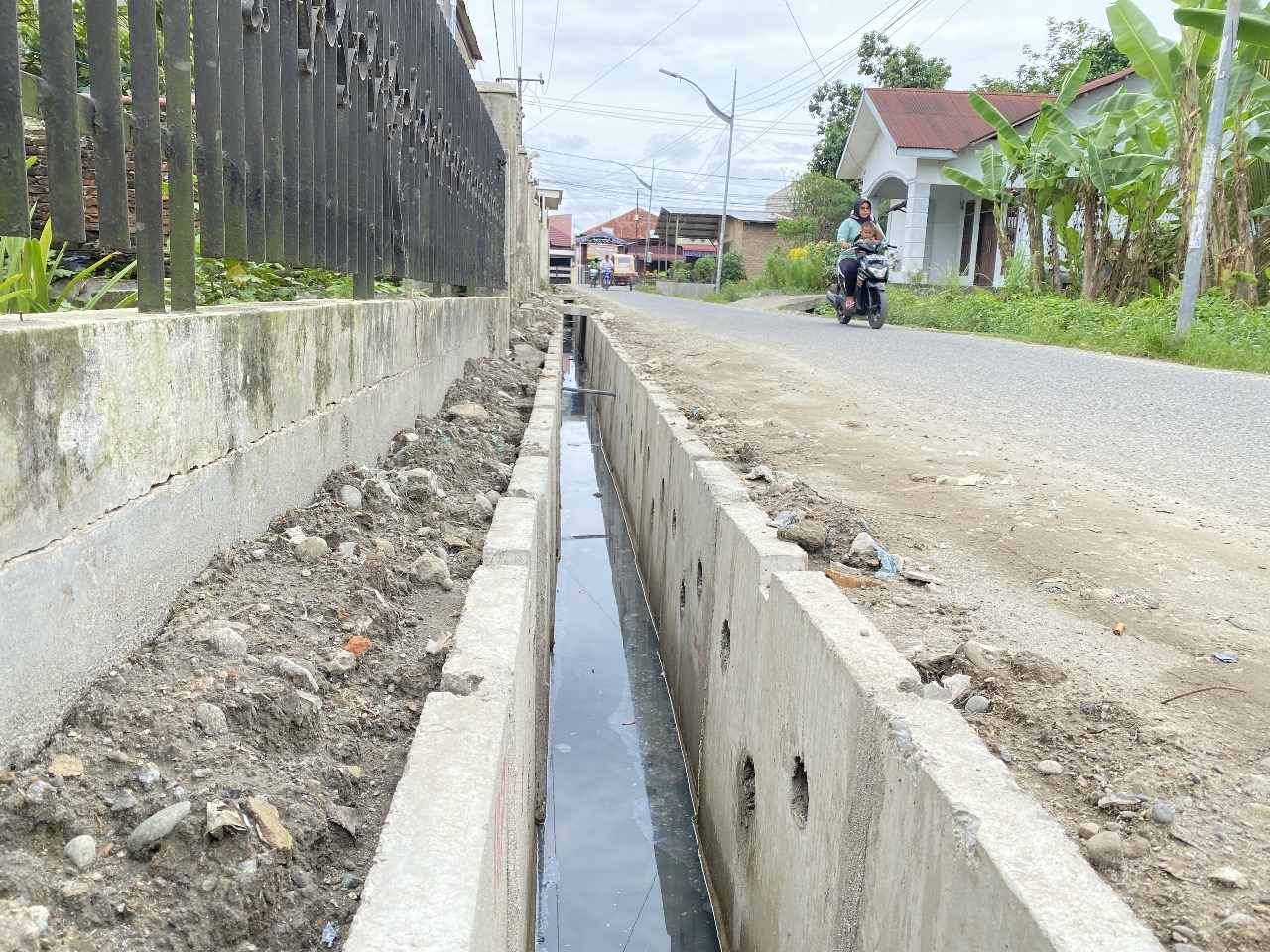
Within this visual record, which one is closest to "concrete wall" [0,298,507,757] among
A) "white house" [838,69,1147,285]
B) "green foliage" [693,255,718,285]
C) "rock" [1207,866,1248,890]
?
"rock" [1207,866,1248,890]

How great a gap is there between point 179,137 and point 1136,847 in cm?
244

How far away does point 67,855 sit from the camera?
154 cm

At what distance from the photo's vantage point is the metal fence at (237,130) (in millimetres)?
1899

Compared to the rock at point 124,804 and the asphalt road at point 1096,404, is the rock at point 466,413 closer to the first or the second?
the asphalt road at point 1096,404

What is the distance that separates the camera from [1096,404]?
6.76 meters

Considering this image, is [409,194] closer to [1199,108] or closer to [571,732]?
[571,732]

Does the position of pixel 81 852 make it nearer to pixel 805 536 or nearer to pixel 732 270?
pixel 805 536

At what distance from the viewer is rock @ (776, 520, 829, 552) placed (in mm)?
3457

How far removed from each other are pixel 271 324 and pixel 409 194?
2505mm

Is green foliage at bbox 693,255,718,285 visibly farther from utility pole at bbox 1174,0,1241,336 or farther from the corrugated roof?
utility pole at bbox 1174,0,1241,336

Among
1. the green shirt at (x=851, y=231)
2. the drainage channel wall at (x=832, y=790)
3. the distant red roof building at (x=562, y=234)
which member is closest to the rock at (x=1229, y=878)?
the drainage channel wall at (x=832, y=790)

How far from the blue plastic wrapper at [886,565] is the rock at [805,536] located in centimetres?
19

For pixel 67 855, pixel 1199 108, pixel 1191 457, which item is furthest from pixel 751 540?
pixel 1199 108

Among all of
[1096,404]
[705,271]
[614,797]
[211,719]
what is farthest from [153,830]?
[705,271]
